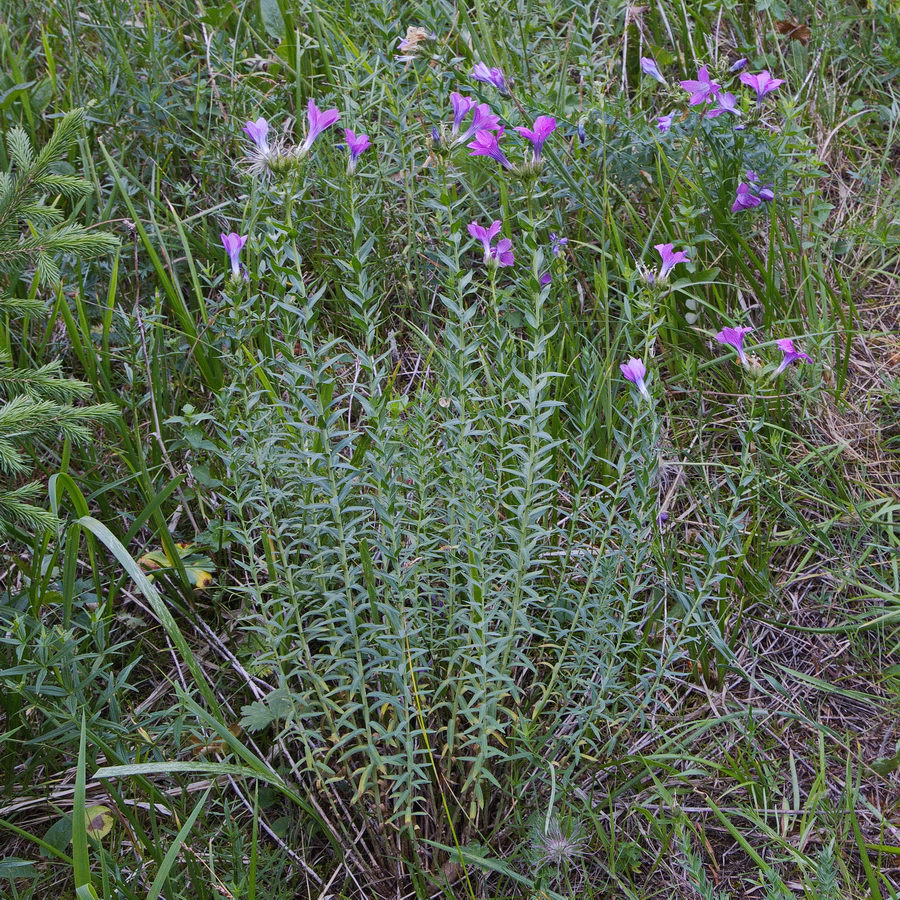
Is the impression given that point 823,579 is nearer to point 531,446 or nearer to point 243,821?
point 531,446

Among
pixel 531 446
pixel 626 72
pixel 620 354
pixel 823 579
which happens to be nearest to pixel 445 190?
pixel 531 446

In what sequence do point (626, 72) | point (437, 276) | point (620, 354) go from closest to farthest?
point (620, 354) < point (437, 276) < point (626, 72)

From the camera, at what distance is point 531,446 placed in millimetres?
1884

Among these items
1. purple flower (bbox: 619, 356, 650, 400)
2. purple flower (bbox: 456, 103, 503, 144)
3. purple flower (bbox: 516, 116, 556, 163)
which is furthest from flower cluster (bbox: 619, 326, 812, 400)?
purple flower (bbox: 456, 103, 503, 144)

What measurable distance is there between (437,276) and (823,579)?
1437 millimetres

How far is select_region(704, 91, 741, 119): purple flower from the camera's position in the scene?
9.26ft

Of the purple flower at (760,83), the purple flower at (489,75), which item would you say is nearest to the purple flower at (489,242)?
the purple flower at (489,75)

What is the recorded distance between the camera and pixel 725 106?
9.27 ft

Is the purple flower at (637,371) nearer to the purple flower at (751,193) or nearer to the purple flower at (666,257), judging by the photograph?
the purple flower at (666,257)

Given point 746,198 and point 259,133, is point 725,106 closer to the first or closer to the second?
point 746,198

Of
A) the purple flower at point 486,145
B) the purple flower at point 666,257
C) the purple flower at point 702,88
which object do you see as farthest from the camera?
the purple flower at point 702,88

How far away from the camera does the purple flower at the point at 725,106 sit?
282cm

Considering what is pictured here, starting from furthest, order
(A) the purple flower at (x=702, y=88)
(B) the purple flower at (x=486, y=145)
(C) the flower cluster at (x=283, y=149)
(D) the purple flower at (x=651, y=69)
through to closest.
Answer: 1. (D) the purple flower at (x=651, y=69)
2. (A) the purple flower at (x=702, y=88)
3. (B) the purple flower at (x=486, y=145)
4. (C) the flower cluster at (x=283, y=149)

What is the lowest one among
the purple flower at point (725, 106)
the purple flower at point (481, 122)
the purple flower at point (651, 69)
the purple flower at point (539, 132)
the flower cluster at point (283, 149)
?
the purple flower at point (725, 106)
